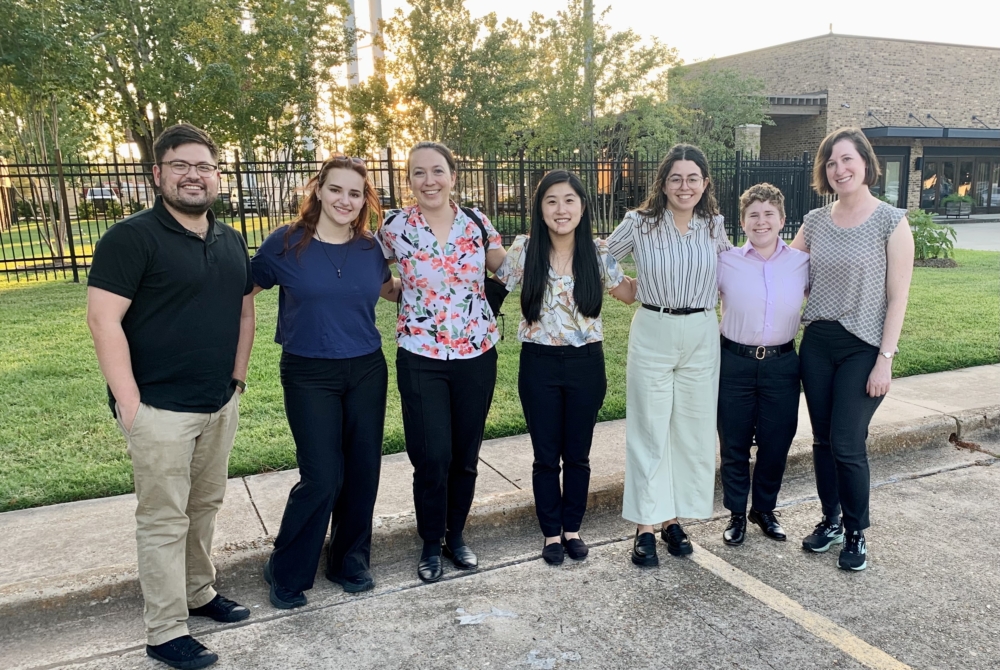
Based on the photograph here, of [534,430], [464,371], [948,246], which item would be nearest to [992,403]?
[534,430]

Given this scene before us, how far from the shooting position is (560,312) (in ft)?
11.3

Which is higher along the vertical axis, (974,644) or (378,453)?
(378,453)

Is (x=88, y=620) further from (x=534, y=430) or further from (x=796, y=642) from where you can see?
(x=796, y=642)

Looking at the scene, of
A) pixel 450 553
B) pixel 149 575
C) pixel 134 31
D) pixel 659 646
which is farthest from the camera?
pixel 134 31

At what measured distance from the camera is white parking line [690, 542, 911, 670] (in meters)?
2.91

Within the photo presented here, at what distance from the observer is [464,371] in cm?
336

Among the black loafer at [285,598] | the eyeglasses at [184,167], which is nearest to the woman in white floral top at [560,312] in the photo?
the black loafer at [285,598]

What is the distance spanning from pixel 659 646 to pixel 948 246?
14859mm

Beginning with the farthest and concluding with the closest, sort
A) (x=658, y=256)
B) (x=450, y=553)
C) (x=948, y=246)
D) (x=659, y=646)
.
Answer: (x=948, y=246)
(x=450, y=553)
(x=658, y=256)
(x=659, y=646)

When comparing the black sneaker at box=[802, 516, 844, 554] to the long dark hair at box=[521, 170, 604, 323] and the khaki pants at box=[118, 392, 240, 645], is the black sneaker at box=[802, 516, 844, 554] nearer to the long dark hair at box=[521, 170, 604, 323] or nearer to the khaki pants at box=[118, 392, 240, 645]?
the long dark hair at box=[521, 170, 604, 323]

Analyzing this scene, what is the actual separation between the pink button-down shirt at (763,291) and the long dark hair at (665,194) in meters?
0.24

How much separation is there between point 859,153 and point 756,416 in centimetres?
137

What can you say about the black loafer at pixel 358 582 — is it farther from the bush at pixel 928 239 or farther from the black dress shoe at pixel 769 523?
the bush at pixel 928 239

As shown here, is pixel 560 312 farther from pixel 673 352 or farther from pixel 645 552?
pixel 645 552
